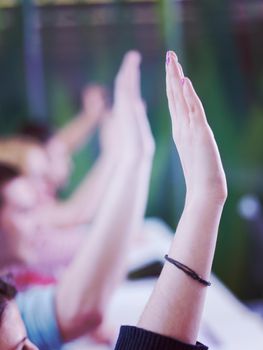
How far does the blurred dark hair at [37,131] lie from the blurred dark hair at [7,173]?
409 mm

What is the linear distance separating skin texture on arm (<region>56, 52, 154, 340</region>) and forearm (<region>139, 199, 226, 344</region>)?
39 centimetres

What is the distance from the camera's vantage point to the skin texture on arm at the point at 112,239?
1237 millimetres

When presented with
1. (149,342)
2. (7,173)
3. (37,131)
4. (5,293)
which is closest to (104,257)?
(5,293)

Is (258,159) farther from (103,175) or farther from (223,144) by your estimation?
(103,175)

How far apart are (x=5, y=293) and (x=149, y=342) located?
0.29 metres

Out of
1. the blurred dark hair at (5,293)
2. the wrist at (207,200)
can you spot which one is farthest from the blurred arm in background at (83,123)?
the wrist at (207,200)

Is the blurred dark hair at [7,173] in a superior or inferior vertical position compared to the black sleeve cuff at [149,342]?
superior

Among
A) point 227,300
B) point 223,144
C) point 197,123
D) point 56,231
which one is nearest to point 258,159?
point 223,144

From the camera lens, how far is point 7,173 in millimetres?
1681

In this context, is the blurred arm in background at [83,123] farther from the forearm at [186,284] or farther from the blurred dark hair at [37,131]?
the forearm at [186,284]

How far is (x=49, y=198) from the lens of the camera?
2143mm

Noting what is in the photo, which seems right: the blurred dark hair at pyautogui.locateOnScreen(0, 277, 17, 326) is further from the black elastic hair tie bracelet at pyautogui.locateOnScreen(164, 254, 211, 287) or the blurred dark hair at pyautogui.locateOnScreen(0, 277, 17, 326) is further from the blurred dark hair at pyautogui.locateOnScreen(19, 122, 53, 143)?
the blurred dark hair at pyautogui.locateOnScreen(19, 122, 53, 143)

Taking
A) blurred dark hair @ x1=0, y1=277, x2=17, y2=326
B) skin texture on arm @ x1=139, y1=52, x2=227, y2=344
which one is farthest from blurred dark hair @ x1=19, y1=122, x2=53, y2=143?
skin texture on arm @ x1=139, y1=52, x2=227, y2=344

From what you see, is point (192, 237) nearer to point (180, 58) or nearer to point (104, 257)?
point (104, 257)
